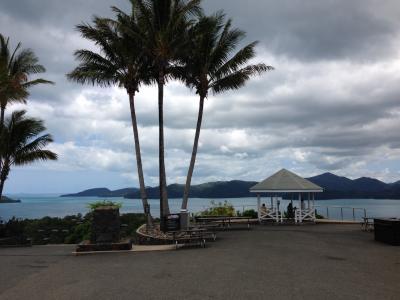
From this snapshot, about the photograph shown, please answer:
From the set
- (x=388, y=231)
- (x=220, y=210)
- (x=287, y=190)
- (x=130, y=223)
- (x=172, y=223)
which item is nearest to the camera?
(x=388, y=231)

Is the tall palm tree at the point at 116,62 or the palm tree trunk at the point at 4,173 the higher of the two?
the tall palm tree at the point at 116,62

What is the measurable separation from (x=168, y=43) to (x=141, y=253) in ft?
31.6

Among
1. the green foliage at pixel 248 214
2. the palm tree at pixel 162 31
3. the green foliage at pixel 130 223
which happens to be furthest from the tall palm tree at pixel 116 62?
the green foliage at pixel 248 214

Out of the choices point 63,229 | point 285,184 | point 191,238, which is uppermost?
point 285,184

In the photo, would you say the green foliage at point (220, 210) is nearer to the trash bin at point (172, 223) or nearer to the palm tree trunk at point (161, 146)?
the palm tree trunk at point (161, 146)

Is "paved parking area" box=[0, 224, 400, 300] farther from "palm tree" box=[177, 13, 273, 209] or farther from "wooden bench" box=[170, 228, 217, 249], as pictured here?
"palm tree" box=[177, 13, 273, 209]

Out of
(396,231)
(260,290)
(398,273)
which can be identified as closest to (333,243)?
(396,231)

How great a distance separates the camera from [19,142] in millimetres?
23000

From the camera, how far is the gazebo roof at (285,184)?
83.7ft

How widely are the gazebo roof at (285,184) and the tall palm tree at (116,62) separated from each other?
29.4 ft

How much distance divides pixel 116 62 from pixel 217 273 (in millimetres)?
13518

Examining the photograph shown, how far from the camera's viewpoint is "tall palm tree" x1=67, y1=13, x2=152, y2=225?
A: 19.8m

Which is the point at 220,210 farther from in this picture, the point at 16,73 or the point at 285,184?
the point at 16,73

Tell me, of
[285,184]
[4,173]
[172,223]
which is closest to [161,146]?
[172,223]
